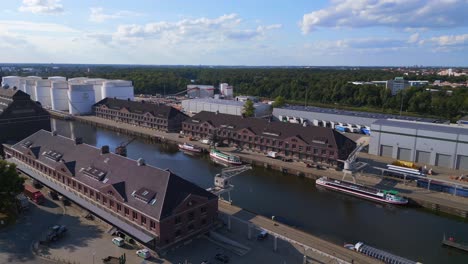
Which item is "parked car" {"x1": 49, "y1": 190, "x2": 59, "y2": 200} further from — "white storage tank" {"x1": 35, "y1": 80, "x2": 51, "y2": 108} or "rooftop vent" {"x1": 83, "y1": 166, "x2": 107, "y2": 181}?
"white storage tank" {"x1": 35, "y1": 80, "x2": 51, "y2": 108}

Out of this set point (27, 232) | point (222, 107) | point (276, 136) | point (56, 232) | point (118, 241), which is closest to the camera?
point (118, 241)

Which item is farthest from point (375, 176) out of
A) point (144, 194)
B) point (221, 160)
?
point (144, 194)

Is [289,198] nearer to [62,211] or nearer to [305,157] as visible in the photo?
[305,157]

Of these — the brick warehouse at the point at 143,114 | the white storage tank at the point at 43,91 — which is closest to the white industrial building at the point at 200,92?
the brick warehouse at the point at 143,114

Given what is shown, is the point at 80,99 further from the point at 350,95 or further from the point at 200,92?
the point at 350,95

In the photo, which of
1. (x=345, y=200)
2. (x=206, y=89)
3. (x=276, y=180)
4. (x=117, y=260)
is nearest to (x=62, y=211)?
(x=117, y=260)

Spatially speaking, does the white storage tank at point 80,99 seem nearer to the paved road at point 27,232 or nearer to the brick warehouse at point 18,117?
the brick warehouse at point 18,117

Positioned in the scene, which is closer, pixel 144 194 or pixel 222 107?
pixel 144 194
